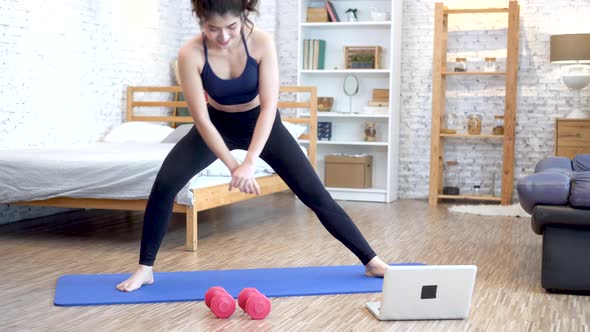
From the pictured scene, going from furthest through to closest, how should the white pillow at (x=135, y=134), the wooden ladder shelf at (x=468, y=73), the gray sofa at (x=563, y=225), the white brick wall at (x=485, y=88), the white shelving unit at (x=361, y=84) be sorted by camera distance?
the white shelving unit at (x=361, y=84) → the white brick wall at (x=485, y=88) → the wooden ladder shelf at (x=468, y=73) → the white pillow at (x=135, y=134) → the gray sofa at (x=563, y=225)

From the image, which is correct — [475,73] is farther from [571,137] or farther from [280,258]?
[280,258]

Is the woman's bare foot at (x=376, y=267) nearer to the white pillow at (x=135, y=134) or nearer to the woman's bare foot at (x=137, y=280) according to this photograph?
the woman's bare foot at (x=137, y=280)

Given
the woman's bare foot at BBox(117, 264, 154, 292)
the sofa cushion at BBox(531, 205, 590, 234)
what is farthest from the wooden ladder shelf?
the woman's bare foot at BBox(117, 264, 154, 292)

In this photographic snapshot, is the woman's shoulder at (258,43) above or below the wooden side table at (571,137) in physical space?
above

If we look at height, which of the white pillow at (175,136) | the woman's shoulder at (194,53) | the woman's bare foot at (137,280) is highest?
the woman's shoulder at (194,53)

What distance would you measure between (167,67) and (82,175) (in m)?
2.98

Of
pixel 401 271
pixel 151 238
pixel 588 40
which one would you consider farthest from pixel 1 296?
pixel 588 40

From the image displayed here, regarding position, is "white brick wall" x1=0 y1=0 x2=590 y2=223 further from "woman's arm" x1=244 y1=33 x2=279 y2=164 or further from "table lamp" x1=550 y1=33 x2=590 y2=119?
"woman's arm" x1=244 y1=33 x2=279 y2=164

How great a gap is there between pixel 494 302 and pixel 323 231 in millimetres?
2003

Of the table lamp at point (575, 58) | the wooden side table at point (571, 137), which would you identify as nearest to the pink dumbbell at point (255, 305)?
the wooden side table at point (571, 137)

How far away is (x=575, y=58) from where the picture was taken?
6.24m

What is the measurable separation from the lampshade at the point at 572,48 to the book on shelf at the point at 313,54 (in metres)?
1.98

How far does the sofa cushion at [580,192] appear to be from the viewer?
316 cm

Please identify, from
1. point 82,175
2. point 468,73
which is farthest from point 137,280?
point 468,73
